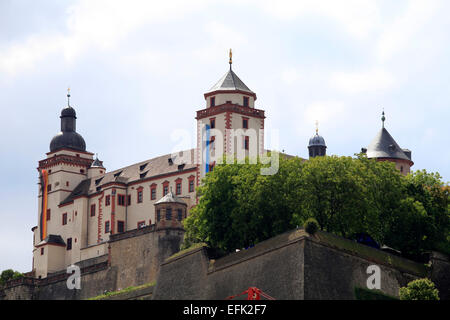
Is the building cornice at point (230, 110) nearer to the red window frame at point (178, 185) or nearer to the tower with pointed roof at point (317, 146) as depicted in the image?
the red window frame at point (178, 185)

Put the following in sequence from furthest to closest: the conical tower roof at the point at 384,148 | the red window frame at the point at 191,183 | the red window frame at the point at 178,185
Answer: the conical tower roof at the point at 384,148, the red window frame at the point at 178,185, the red window frame at the point at 191,183

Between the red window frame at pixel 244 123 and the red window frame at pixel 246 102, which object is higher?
the red window frame at pixel 246 102

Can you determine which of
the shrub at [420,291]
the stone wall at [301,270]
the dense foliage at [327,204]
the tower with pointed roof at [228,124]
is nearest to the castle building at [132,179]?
the tower with pointed roof at [228,124]

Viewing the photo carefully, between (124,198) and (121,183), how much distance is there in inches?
69.7

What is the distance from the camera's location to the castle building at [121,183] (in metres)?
110

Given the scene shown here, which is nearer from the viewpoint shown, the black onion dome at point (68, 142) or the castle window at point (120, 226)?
the castle window at point (120, 226)

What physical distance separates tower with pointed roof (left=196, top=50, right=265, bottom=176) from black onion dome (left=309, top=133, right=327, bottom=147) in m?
32.8

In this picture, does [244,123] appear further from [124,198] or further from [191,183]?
[124,198]

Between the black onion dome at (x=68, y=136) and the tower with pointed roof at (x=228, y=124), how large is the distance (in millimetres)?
26318

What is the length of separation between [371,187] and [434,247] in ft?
21.4
